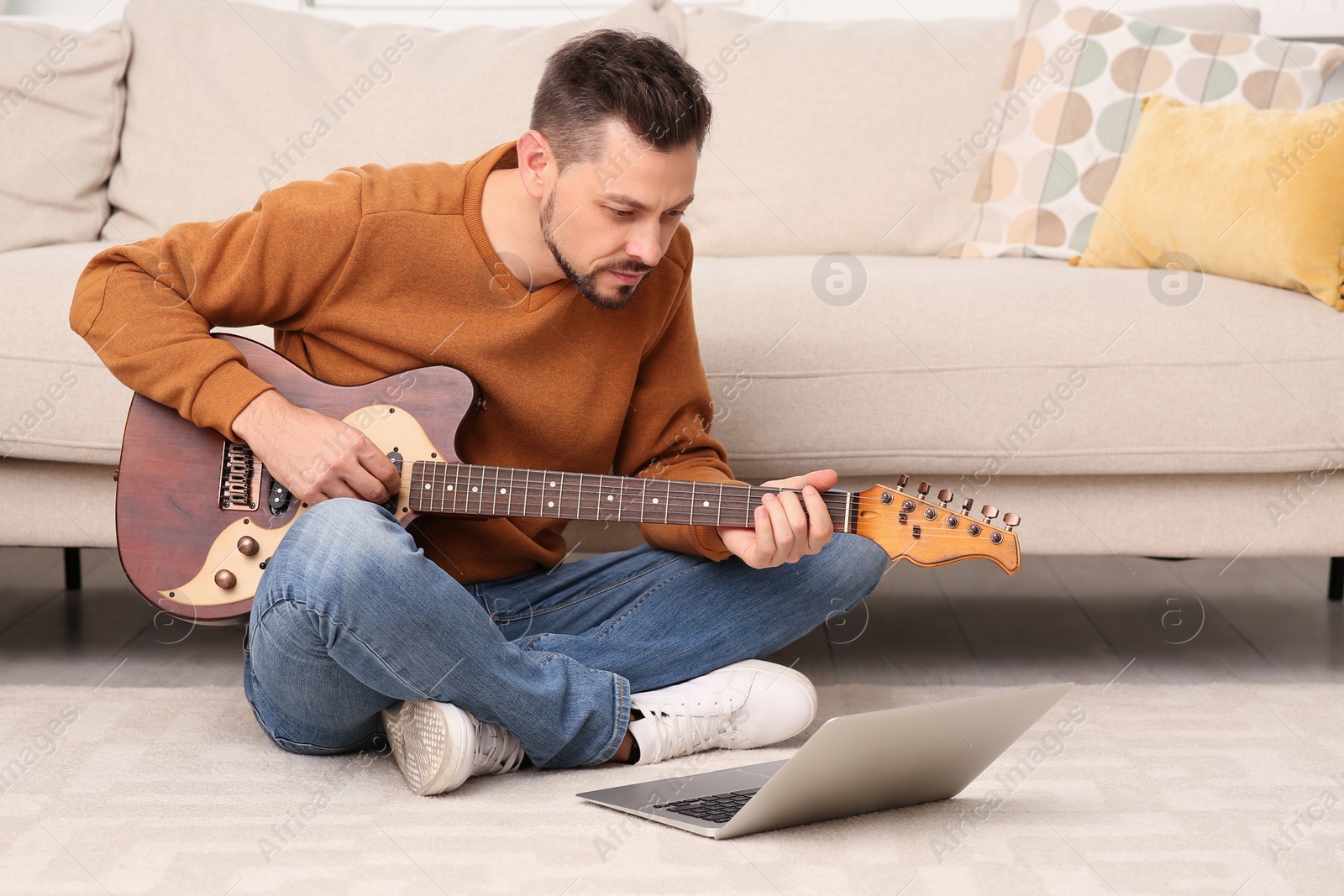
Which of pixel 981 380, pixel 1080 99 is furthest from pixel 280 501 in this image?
pixel 1080 99

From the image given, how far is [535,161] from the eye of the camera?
51.4 inches

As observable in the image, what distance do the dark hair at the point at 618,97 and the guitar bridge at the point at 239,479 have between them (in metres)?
0.44

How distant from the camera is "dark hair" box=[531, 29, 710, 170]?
3.99 feet

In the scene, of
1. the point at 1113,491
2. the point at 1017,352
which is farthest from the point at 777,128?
the point at 1113,491

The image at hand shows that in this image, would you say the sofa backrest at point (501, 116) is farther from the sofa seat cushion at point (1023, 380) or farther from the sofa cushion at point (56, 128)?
the sofa seat cushion at point (1023, 380)

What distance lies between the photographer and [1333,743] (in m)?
1.35

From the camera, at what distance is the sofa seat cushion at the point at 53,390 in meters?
1.52

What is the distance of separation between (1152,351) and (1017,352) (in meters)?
0.17

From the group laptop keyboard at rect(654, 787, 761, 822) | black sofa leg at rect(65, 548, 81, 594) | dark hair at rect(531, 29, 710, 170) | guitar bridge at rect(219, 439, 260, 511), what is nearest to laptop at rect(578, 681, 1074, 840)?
laptop keyboard at rect(654, 787, 761, 822)

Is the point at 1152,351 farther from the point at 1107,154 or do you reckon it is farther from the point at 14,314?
the point at 14,314

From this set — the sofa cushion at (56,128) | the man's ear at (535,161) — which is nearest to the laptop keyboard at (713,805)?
the man's ear at (535,161)

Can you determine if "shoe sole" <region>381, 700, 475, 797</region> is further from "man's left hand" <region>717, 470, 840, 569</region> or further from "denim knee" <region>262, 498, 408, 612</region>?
"man's left hand" <region>717, 470, 840, 569</region>

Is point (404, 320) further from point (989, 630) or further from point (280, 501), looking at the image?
point (989, 630)

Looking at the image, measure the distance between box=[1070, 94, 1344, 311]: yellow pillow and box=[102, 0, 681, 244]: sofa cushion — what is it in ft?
→ 2.82
